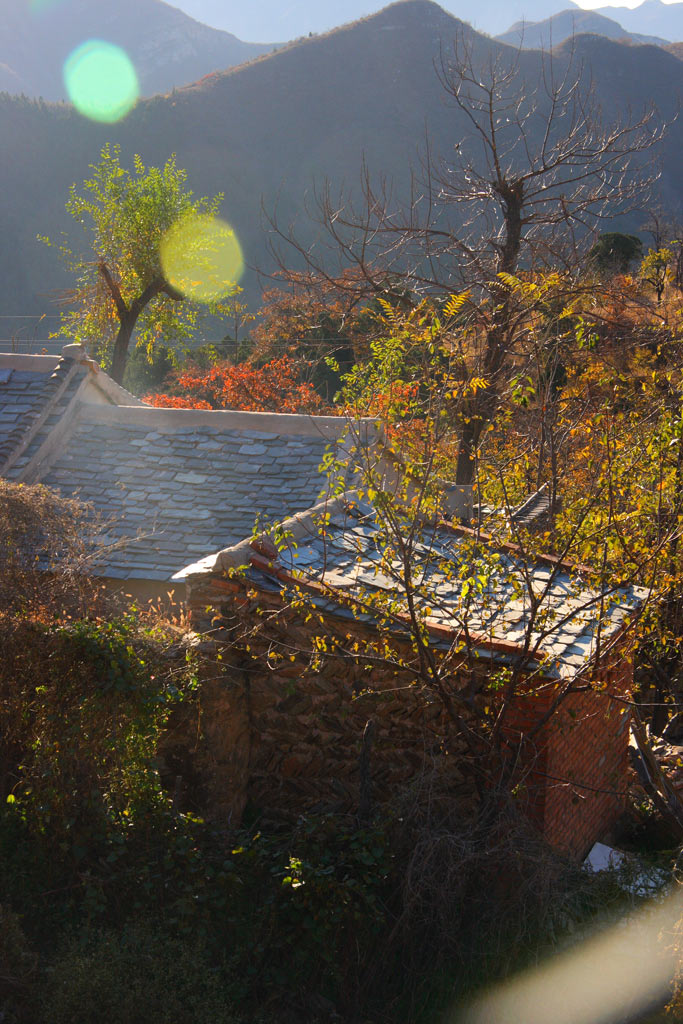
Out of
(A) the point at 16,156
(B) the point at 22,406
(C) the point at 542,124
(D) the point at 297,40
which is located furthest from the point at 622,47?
(B) the point at 22,406

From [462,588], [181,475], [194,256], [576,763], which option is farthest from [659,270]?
[462,588]

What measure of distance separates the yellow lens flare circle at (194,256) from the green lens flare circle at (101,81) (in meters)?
63.3

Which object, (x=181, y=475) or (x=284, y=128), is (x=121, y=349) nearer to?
(x=181, y=475)

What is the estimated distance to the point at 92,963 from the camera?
4.41 meters

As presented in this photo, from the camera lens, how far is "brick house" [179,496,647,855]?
6.09m

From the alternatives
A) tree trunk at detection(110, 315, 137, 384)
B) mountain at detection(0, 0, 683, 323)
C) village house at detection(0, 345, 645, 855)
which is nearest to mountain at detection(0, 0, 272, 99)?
mountain at detection(0, 0, 683, 323)

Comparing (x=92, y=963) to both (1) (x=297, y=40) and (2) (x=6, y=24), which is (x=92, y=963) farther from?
(2) (x=6, y=24)

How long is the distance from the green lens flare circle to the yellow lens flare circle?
6332cm

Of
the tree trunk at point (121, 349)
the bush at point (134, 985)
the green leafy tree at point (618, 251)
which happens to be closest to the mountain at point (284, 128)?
the green leafy tree at point (618, 251)

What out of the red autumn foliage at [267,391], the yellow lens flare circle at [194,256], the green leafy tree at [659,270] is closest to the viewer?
the green leafy tree at [659,270]

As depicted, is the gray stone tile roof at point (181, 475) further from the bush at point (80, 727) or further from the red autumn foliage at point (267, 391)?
the red autumn foliage at point (267, 391)

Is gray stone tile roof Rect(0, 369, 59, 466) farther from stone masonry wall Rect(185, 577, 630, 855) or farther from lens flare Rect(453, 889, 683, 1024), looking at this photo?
lens flare Rect(453, 889, 683, 1024)

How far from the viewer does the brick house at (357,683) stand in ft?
20.0

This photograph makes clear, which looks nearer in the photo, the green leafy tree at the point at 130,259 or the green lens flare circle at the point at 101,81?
the green leafy tree at the point at 130,259
